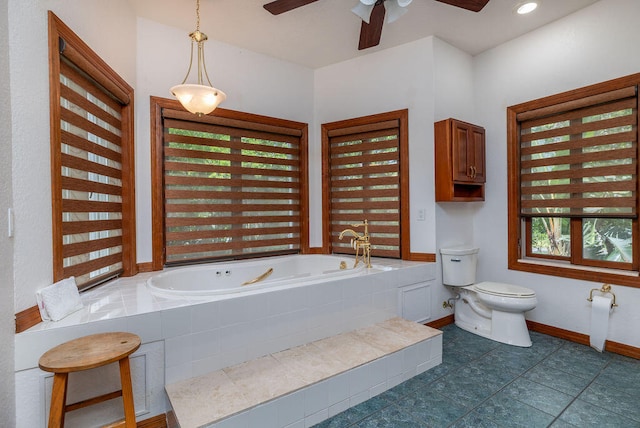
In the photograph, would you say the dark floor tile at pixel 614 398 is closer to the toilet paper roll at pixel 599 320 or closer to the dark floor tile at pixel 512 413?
the dark floor tile at pixel 512 413

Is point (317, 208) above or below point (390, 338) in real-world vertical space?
above

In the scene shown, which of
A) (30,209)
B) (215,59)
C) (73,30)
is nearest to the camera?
(30,209)

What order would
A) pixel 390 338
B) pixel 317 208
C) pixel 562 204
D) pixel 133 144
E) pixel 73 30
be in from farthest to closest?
pixel 317 208 < pixel 562 204 < pixel 133 144 < pixel 390 338 < pixel 73 30

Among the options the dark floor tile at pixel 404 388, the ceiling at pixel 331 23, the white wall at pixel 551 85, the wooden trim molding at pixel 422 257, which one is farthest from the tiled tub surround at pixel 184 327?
the ceiling at pixel 331 23

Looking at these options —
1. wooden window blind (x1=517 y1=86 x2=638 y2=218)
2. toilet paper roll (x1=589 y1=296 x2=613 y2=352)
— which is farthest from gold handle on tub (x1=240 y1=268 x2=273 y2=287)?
toilet paper roll (x1=589 y1=296 x2=613 y2=352)

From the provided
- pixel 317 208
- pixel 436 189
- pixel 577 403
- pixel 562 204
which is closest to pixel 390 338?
pixel 577 403

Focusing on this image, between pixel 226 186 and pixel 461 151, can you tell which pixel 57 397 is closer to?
pixel 226 186

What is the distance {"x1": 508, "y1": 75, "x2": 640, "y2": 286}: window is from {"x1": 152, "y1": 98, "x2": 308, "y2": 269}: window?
2.26 metres

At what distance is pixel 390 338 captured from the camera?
2277 mm

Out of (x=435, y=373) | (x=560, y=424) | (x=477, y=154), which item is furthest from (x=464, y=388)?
(x=477, y=154)

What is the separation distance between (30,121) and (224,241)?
178 centimetres

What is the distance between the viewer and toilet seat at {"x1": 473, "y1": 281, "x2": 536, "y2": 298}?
2.63 m

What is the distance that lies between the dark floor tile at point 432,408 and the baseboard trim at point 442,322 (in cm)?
110

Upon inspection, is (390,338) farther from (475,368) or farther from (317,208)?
(317,208)
